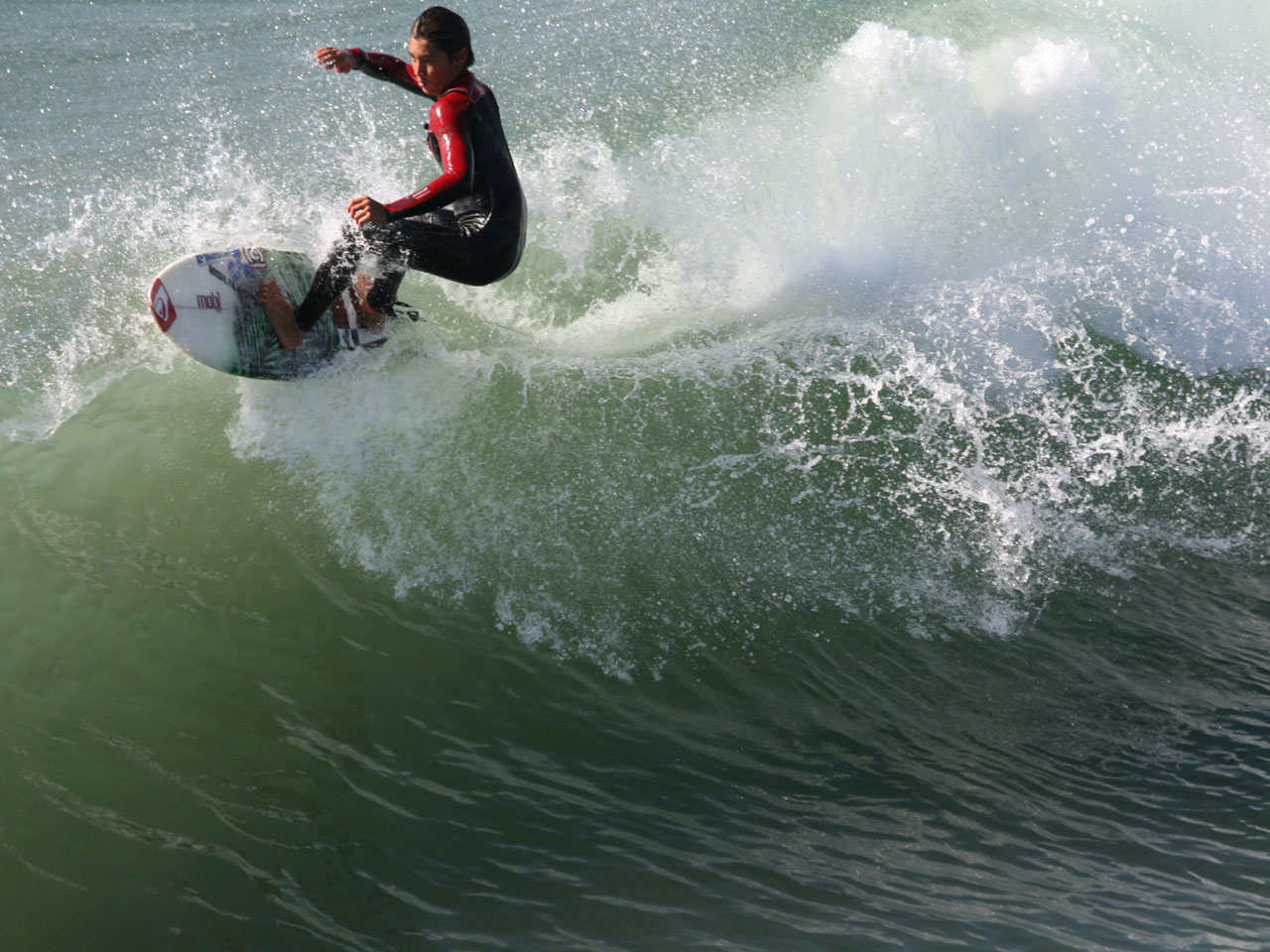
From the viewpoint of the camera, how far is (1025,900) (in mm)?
3441

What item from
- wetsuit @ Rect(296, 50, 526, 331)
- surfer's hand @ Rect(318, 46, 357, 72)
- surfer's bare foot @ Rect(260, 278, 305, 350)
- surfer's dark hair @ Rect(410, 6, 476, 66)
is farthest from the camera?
surfer's bare foot @ Rect(260, 278, 305, 350)

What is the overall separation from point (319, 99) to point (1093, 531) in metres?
5.91

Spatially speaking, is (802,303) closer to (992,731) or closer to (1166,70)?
(992,731)

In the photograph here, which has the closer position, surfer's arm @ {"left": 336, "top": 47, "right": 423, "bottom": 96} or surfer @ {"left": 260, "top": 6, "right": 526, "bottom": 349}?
surfer @ {"left": 260, "top": 6, "right": 526, "bottom": 349}

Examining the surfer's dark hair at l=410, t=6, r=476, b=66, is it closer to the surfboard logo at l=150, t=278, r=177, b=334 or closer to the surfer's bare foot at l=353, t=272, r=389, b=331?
the surfer's bare foot at l=353, t=272, r=389, b=331

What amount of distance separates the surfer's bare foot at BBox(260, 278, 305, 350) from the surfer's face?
4.17 feet

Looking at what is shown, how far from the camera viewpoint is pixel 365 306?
15.2 ft

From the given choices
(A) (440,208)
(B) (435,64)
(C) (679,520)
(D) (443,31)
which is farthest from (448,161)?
(C) (679,520)

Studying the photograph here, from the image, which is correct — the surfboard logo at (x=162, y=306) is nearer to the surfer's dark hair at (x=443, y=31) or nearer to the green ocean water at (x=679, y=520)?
the green ocean water at (x=679, y=520)

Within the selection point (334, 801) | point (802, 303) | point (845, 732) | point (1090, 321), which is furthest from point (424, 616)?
point (1090, 321)

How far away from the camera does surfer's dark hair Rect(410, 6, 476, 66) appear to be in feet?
12.0

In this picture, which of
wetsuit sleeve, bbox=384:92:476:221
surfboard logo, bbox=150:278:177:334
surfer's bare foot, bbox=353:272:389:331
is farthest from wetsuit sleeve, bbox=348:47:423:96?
surfboard logo, bbox=150:278:177:334

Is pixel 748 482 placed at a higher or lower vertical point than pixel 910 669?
higher

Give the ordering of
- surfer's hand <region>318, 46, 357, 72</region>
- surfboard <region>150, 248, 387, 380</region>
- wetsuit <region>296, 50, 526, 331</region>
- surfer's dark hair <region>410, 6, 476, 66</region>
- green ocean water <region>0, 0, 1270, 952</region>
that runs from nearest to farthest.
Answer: green ocean water <region>0, 0, 1270, 952</region>
surfer's dark hair <region>410, 6, 476, 66</region>
wetsuit <region>296, 50, 526, 331</region>
surfer's hand <region>318, 46, 357, 72</region>
surfboard <region>150, 248, 387, 380</region>
